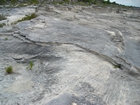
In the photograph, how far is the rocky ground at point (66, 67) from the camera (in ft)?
19.1

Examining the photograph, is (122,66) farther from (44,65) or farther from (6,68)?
(6,68)

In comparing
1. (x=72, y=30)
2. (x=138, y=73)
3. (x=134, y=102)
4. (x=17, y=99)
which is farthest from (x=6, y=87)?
(x=72, y=30)

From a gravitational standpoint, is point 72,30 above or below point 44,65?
above

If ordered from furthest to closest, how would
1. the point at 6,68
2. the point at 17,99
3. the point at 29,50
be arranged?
the point at 29,50 → the point at 6,68 → the point at 17,99

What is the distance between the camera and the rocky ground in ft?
19.1

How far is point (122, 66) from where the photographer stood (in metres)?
8.41

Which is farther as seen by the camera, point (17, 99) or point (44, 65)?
point (44, 65)

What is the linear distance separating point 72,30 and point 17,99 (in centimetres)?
738

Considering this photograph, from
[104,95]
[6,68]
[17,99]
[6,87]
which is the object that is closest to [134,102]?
[104,95]

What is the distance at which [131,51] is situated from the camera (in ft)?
35.2

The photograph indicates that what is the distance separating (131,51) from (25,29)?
659 cm

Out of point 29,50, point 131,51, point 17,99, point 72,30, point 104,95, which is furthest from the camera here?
point 72,30

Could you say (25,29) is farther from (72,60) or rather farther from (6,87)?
(6,87)

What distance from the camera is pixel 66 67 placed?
746 centimetres
